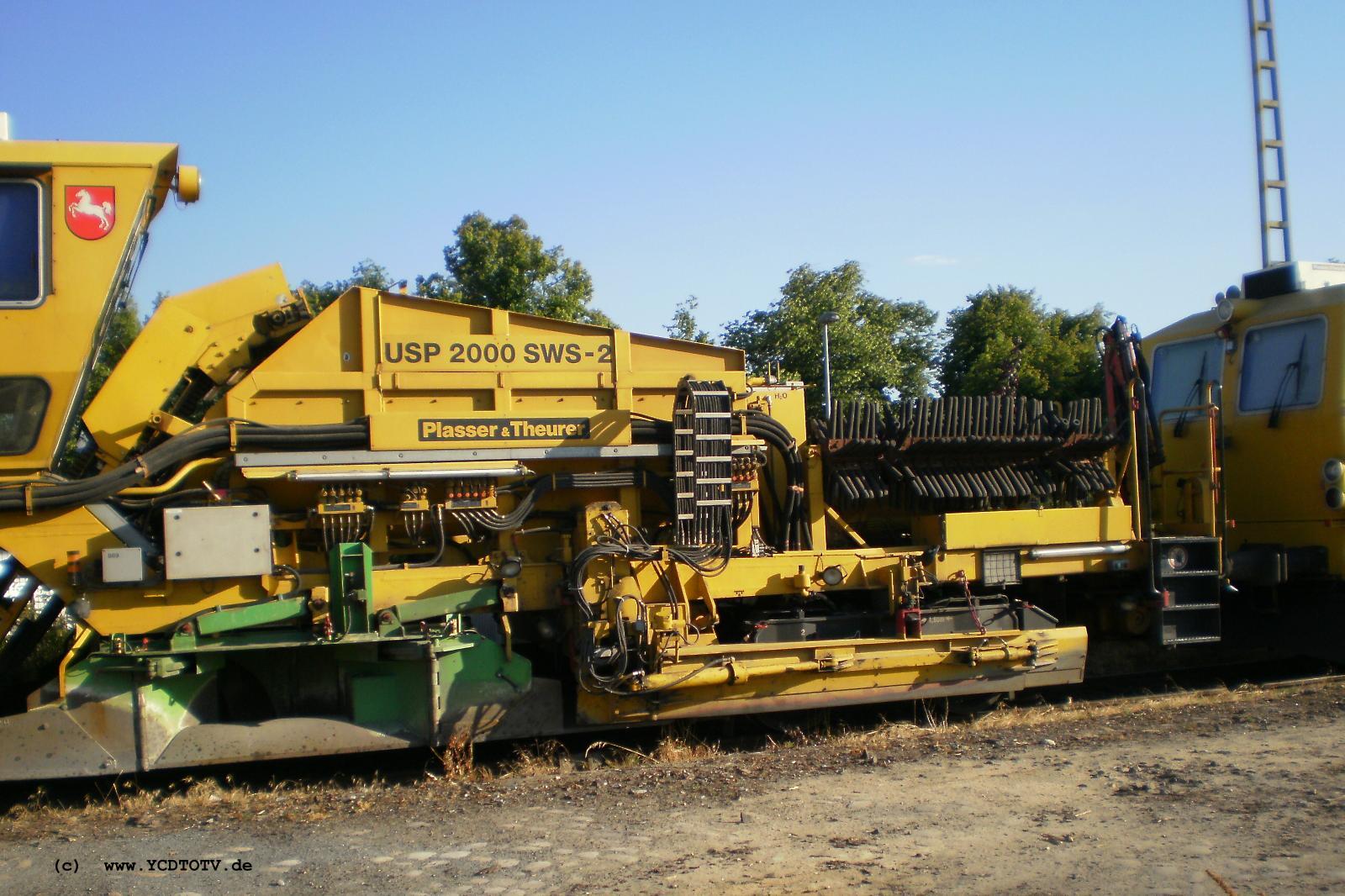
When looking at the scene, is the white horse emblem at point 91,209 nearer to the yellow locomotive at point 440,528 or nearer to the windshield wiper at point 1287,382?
the yellow locomotive at point 440,528

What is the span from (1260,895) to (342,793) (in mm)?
4715

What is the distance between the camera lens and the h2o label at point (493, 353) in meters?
7.10

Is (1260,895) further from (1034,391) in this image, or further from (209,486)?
(1034,391)

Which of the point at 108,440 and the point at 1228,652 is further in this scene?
the point at 1228,652

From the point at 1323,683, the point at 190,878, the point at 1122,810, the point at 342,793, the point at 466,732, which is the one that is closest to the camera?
the point at 190,878

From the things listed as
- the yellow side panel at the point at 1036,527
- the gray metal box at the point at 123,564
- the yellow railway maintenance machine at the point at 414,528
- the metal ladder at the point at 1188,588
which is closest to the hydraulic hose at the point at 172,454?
the yellow railway maintenance machine at the point at 414,528

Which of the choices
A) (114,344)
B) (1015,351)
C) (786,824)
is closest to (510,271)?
(114,344)

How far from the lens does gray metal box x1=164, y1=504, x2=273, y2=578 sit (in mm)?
6516

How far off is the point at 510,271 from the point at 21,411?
15.1 meters

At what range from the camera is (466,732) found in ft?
22.8

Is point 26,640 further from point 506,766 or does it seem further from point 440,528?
point 506,766

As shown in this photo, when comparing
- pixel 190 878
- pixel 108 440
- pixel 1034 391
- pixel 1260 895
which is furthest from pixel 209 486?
pixel 1034 391

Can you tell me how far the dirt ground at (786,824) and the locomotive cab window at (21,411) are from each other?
2054 mm

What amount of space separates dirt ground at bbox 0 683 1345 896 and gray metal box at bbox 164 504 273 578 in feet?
4.19
